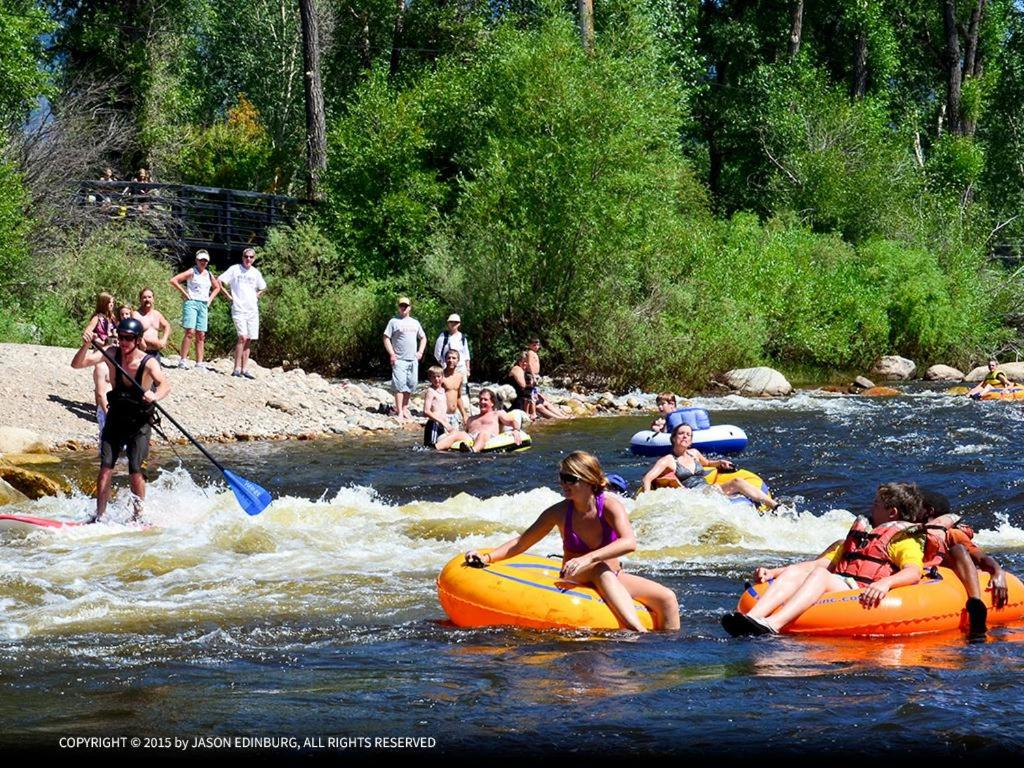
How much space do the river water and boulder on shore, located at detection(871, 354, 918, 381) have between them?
15.0 metres

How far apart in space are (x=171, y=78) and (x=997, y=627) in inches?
1125

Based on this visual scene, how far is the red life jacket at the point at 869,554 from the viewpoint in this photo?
8.00 m

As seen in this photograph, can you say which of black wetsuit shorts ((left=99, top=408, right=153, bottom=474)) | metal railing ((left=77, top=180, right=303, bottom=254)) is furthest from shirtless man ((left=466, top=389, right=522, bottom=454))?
metal railing ((left=77, top=180, right=303, bottom=254))

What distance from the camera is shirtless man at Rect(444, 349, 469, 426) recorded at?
1789 centimetres

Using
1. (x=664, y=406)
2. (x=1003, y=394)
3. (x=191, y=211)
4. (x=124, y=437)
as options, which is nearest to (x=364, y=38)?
(x=191, y=211)

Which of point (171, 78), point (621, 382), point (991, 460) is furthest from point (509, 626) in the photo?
point (171, 78)

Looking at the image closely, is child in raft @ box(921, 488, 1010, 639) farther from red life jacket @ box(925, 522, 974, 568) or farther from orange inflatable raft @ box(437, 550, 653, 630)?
orange inflatable raft @ box(437, 550, 653, 630)

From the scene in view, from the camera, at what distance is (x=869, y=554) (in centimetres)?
804

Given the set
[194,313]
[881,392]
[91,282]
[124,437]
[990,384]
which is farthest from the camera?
[881,392]

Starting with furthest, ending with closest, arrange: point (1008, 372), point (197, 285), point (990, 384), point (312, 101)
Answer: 1. point (1008, 372)
2. point (312, 101)
3. point (990, 384)
4. point (197, 285)

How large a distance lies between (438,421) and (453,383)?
1075 mm

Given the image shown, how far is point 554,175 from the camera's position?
77.2 feet

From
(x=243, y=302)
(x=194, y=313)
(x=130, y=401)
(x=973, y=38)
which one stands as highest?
(x=973, y=38)

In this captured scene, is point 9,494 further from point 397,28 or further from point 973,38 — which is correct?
point 973,38
